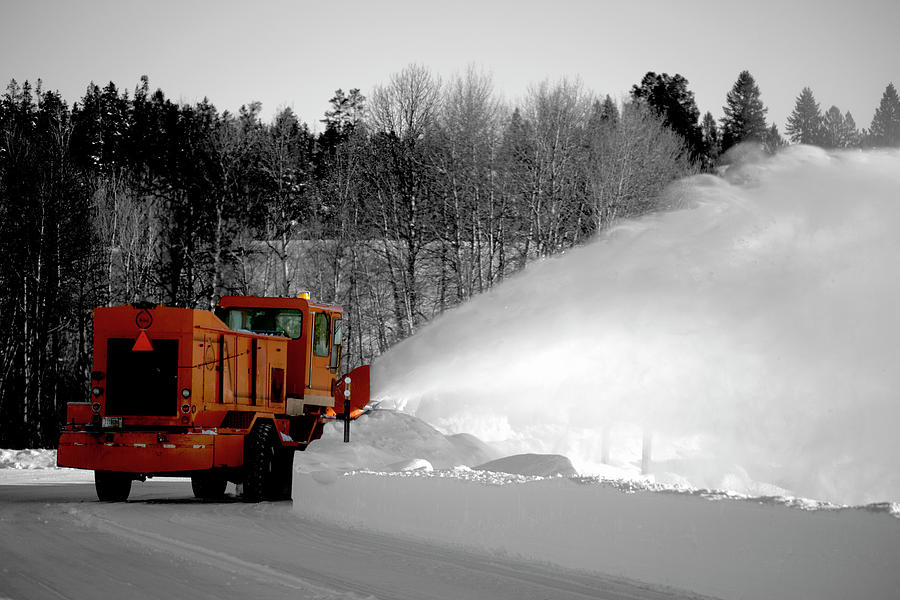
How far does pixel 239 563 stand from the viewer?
9.44 metres

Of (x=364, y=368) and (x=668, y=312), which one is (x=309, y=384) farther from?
(x=668, y=312)

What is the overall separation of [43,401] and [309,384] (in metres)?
28.9

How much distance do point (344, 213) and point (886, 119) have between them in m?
61.4

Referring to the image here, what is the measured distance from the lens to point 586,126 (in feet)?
165

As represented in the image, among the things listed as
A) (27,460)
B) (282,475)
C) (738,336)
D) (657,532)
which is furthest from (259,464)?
(27,460)

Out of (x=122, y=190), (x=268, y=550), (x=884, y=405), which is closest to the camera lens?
(x=268, y=550)

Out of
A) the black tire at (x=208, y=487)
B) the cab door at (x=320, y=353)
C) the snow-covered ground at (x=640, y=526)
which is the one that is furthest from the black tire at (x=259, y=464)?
the cab door at (x=320, y=353)

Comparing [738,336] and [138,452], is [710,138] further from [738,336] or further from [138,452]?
[138,452]

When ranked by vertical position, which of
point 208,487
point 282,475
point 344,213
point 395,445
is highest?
point 344,213

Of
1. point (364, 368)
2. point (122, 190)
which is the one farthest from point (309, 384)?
point (122, 190)

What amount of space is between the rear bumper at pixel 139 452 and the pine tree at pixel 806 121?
3299 inches

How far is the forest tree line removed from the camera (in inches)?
1588

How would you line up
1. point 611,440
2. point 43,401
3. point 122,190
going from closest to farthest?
point 611,440 < point 43,401 < point 122,190

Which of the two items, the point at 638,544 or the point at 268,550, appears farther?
the point at 268,550
